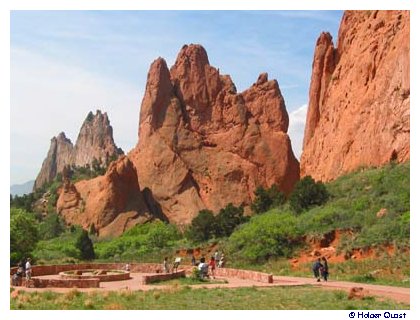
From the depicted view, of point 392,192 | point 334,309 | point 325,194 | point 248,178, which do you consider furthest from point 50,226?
point 334,309

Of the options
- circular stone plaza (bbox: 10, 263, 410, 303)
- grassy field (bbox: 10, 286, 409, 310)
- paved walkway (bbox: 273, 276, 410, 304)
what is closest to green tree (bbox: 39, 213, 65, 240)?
circular stone plaza (bbox: 10, 263, 410, 303)

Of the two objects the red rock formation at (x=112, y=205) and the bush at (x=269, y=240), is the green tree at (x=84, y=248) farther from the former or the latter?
the bush at (x=269, y=240)

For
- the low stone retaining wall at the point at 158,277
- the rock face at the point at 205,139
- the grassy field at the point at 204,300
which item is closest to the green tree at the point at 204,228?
the low stone retaining wall at the point at 158,277

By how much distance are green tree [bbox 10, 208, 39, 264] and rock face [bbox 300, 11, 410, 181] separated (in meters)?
27.4

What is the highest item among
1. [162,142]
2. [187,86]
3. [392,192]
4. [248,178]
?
[187,86]

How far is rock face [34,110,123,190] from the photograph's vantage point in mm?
142125

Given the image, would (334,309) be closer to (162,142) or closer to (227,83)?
(162,142)

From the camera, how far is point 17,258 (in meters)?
42.8

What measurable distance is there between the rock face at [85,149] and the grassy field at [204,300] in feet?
371

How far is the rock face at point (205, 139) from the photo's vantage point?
81438mm

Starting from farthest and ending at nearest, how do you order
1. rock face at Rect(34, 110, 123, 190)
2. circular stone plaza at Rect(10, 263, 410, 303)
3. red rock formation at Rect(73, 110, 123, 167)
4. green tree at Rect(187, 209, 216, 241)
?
rock face at Rect(34, 110, 123, 190), red rock formation at Rect(73, 110, 123, 167), green tree at Rect(187, 209, 216, 241), circular stone plaza at Rect(10, 263, 410, 303)

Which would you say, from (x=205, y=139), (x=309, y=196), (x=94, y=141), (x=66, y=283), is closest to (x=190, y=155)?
(x=205, y=139)

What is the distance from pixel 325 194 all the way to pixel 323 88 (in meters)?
25.4

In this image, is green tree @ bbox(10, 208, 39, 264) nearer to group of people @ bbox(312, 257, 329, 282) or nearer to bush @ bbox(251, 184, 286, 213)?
bush @ bbox(251, 184, 286, 213)
